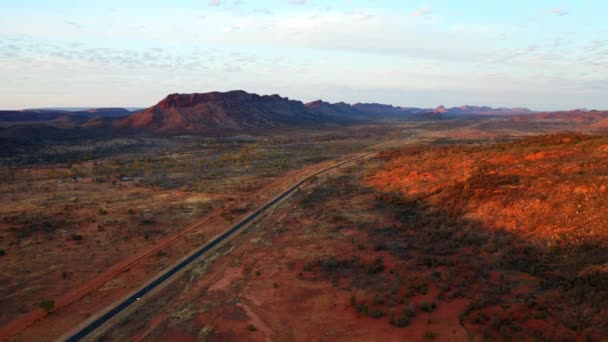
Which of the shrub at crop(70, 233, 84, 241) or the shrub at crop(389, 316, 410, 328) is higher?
the shrub at crop(389, 316, 410, 328)

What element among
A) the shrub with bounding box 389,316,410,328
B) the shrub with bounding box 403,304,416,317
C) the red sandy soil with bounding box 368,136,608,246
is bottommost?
the shrub with bounding box 389,316,410,328

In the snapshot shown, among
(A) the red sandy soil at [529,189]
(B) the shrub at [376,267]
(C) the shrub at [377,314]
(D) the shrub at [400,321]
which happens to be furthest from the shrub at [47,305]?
(A) the red sandy soil at [529,189]

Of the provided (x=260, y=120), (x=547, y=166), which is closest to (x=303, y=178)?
(x=547, y=166)

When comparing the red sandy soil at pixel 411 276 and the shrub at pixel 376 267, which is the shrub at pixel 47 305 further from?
the shrub at pixel 376 267

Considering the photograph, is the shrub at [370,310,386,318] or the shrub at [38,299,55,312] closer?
the shrub at [370,310,386,318]

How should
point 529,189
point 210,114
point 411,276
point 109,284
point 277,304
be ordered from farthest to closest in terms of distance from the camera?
point 210,114
point 529,189
point 109,284
point 411,276
point 277,304

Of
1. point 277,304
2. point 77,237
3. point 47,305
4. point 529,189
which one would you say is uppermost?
point 529,189

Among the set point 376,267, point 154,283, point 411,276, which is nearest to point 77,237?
point 154,283

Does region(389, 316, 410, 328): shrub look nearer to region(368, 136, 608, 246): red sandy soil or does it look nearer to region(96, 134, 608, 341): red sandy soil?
region(96, 134, 608, 341): red sandy soil

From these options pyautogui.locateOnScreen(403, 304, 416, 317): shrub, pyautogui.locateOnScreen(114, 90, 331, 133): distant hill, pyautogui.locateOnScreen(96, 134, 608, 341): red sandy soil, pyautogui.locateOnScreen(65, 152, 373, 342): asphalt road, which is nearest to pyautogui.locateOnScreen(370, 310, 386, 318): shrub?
pyautogui.locateOnScreen(96, 134, 608, 341): red sandy soil

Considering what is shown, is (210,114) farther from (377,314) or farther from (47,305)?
(377,314)

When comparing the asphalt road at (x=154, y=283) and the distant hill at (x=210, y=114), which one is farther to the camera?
the distant hill at (x=210, y=114)
